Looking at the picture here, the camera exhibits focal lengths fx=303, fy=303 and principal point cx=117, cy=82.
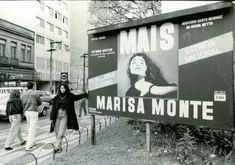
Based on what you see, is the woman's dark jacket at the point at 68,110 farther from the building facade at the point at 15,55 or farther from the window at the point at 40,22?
the window at the point at 40,22

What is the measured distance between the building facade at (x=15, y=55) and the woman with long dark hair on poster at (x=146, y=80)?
91.3 feet

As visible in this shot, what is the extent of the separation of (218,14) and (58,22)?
49169mm

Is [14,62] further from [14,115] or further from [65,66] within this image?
[14,115]

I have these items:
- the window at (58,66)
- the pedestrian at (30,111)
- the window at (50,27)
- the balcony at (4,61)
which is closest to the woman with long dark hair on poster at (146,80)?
the pedestrian at (30,111)

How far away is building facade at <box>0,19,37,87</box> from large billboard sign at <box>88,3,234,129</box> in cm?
2711

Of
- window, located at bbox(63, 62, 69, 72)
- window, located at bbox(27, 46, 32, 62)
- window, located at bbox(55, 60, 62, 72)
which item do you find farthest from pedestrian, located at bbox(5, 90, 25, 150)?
window, located at bbox(63, 62, 69, 72)

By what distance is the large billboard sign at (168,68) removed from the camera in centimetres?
503

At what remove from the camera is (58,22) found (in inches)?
2041

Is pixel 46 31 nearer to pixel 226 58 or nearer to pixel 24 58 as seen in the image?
pixel 24 58

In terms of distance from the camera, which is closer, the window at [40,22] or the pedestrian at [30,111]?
the pedestrian at [30,111]

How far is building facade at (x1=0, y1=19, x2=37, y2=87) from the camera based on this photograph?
113 feet

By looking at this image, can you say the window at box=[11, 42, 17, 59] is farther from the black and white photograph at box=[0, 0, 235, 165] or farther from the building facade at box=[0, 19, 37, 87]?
the black and white photograph at box=[0, 0, 235, 165]

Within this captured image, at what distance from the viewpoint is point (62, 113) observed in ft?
23.0

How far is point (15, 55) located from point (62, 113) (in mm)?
33772
